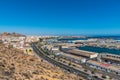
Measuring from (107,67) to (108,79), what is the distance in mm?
9856

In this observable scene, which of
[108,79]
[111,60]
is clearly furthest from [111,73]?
[111,60]

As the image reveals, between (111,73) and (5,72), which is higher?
(5,72)

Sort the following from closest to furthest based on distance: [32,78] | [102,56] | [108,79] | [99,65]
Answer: [32,78] → [108,79] → [99,65] → [102,56]

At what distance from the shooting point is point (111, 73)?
35.7 m

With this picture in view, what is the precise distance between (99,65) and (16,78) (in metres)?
31.7

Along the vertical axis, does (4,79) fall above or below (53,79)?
above

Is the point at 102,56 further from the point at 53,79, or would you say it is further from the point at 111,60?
the point at 53,79

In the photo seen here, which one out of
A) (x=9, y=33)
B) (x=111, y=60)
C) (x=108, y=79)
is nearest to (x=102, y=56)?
(x=111, y=60)

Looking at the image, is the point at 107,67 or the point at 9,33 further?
the point at 9,33

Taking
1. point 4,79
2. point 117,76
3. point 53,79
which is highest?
point 4,79

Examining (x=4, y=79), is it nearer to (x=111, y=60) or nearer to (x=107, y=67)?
(x=107, y=67)

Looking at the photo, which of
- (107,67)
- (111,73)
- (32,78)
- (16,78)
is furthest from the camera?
(107,67)

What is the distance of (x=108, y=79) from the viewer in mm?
30562

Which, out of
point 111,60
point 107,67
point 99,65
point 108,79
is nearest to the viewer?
point 108,79
